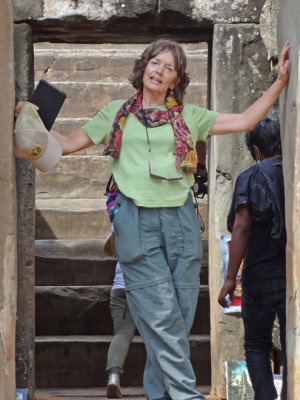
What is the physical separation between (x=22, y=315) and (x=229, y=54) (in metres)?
2.32

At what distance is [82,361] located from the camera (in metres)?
6.99

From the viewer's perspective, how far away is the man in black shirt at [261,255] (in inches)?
176

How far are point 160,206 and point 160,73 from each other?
2.16 ft

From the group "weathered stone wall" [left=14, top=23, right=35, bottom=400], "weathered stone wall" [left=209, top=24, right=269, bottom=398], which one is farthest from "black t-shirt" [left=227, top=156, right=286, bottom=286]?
"weathered stone wall" [left=14, top=23, right=35, bottom=400]

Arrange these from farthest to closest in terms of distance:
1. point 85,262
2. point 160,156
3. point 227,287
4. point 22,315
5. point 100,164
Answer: point 100,164
point 85,262
point 22,315
point 227,287
point 160,156

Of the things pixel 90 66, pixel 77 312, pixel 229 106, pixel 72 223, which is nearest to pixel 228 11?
pixel 229 106

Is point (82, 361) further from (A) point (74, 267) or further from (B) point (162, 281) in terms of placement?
(B) point (162, 281)

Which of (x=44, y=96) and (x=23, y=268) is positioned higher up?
(x=44, y=96)

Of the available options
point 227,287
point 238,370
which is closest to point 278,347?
point 238,370

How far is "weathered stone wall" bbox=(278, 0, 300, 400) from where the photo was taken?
3777 mm

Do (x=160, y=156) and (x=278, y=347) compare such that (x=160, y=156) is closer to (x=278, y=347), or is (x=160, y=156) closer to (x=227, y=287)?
(x=227, y=287)

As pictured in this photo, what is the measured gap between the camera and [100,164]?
9.13 metres

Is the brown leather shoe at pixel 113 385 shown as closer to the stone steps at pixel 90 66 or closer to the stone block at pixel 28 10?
the stone block at pixel 28 10

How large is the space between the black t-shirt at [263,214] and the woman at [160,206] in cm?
35
